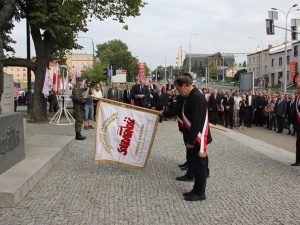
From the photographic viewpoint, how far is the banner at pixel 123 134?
700 centimetres

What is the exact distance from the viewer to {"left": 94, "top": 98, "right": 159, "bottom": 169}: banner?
7004mm

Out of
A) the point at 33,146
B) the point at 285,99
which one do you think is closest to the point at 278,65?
the point at 285,99

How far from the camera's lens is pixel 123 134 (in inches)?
277

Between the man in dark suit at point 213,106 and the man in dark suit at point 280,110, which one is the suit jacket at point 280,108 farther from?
the man in dark suit at point 213,106

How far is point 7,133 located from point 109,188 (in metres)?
1.98

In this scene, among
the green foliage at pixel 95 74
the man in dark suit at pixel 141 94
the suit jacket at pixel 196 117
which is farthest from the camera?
the green foliage at pixel 95 74

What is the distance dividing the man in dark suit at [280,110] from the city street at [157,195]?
8524 mm

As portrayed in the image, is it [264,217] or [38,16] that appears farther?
[38,16]

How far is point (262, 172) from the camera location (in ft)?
25.1

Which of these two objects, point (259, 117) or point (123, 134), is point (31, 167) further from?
point (259, 117)

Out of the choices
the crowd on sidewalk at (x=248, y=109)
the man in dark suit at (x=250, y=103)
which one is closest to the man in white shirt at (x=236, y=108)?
the crowd on sidewalk at (x=248, y=109)

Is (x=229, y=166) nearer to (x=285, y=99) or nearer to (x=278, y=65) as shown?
(x=285, y=99)

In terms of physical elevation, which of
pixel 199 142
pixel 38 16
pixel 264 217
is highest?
pixel 38 16

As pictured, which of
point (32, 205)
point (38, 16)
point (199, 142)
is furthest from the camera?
point (38, 16)
